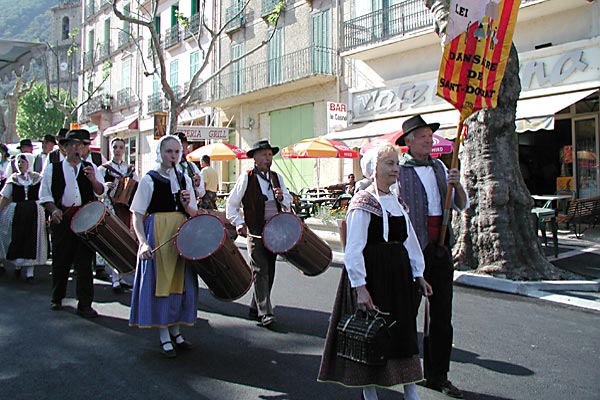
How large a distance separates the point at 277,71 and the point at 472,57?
62.3 feet

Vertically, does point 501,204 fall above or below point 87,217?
above

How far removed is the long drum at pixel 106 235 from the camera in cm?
557

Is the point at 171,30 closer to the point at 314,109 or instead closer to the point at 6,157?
the point at 314,109

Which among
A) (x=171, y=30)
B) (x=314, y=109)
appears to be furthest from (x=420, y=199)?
(x=171, y=30)

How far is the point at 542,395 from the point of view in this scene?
392 centimetres

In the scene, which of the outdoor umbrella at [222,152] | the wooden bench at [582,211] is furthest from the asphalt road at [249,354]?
the outdoor umbrella at [222,152]

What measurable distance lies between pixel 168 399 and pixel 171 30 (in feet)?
92.9

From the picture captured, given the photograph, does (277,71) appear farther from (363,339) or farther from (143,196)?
(363,339)

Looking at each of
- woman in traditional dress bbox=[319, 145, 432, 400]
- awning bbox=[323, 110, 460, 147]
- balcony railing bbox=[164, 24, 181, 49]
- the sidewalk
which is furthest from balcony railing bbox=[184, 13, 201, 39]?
woman in traditional dress bbox=[319, 145, 432, 400]

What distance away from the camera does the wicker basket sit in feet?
10.2

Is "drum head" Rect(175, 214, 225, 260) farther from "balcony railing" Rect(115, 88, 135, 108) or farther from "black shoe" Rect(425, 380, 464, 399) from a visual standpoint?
"balcony railing" Rect(115, 88, 135, 108)

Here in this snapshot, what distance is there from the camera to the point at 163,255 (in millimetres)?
4652

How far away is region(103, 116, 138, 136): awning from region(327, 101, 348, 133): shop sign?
17185 millimetres

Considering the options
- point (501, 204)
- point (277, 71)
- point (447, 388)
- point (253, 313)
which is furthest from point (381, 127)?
point (447, 388)
